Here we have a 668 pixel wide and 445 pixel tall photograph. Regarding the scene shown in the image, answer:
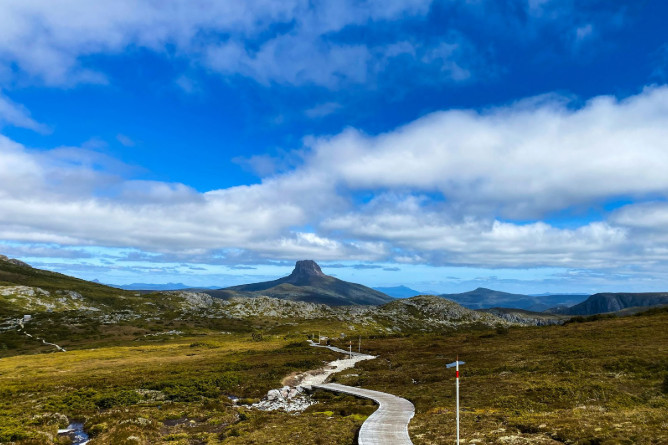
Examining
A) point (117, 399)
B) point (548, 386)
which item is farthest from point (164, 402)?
point (548, 386)

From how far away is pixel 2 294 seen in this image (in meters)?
190

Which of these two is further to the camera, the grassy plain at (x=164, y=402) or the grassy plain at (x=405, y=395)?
the grassy plain at (x=164, y=402)

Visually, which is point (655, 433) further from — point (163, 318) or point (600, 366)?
point (163, 318)

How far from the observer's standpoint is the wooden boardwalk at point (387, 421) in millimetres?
26453

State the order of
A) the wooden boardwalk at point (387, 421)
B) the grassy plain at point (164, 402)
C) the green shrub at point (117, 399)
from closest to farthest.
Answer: the wooden boardwalk at point (387, 421), the grassy plain at point (164, 402), the green shrub at point (117, 399)

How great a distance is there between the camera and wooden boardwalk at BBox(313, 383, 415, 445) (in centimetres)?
2645

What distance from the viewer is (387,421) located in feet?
105

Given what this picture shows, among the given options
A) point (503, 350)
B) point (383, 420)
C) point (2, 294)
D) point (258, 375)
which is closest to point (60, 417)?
point (258, 375)

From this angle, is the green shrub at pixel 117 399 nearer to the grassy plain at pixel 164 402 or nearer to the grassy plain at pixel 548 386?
the grassy plain at pixel 164 402

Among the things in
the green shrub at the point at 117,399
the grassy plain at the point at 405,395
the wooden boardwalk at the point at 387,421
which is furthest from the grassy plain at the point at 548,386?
the green shrub at the point at 117,399

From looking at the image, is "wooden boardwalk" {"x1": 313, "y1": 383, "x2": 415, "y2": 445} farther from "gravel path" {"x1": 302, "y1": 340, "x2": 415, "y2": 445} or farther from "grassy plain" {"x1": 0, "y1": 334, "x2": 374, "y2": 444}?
"grassy plain" {"x1": 0, "y1": 334, "x2": 374, "y2": 444}

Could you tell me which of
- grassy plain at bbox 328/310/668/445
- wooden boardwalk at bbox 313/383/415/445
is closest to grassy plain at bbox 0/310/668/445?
grassy plain at bbox 328/310/668/445

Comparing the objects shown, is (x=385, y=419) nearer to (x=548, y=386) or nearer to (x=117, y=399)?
(x=548, y=386)

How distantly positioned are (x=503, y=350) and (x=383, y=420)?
4473cm
